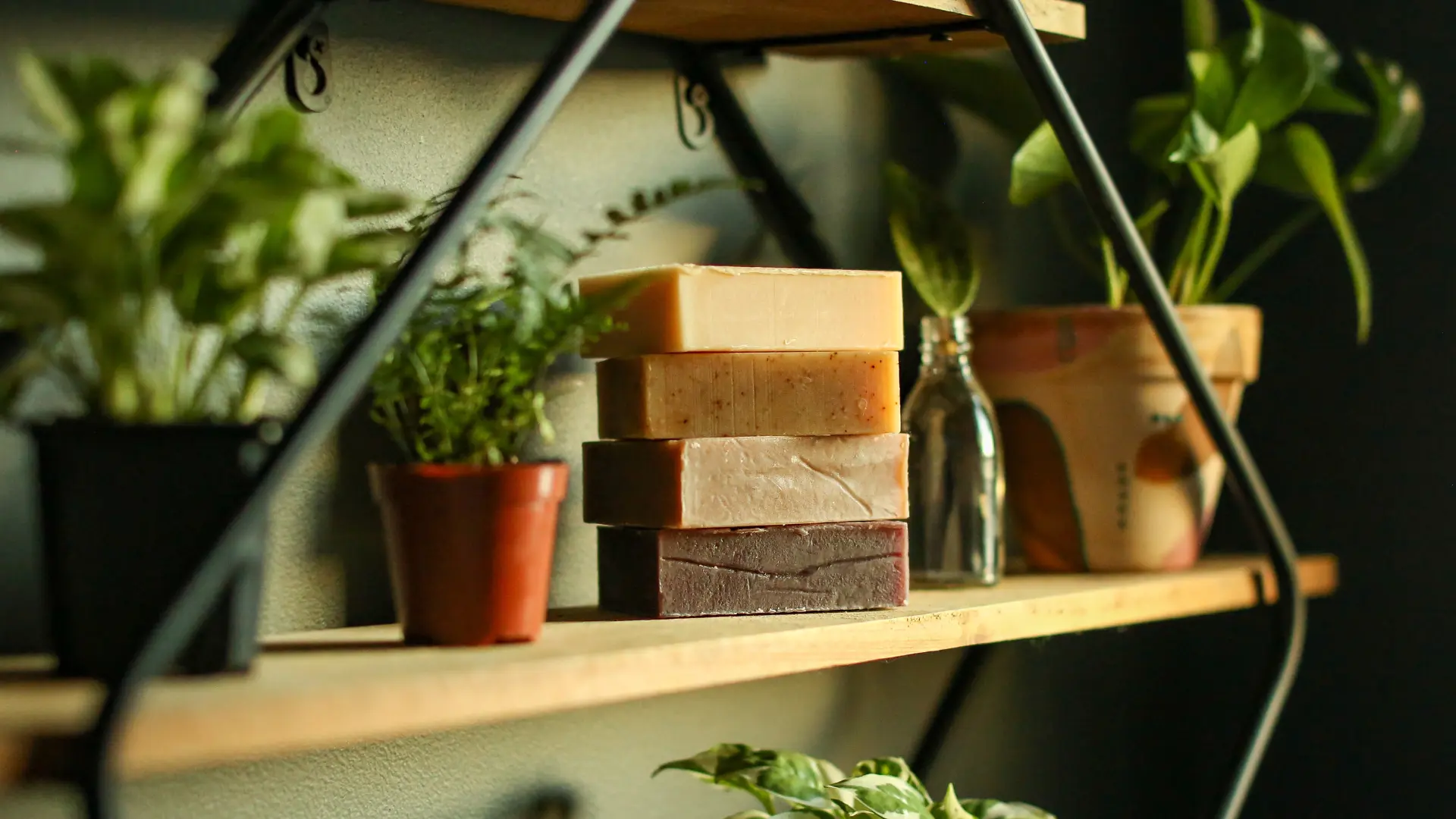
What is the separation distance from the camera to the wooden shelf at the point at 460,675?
1.85ft

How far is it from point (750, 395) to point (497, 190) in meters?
0.23

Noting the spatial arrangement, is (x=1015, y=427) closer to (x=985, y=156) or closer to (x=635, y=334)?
(x=985, y=156)

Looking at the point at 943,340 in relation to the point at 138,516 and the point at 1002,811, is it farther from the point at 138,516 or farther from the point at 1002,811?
the point at 138,516

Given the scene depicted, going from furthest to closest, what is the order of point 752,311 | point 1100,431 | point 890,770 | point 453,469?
point 1100,431 < point 890,770 < point 752,311 < point 453,469

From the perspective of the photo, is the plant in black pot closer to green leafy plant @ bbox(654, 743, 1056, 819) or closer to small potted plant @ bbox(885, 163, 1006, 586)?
green leafy plant @ bbox(654, 743, 1056, 819)

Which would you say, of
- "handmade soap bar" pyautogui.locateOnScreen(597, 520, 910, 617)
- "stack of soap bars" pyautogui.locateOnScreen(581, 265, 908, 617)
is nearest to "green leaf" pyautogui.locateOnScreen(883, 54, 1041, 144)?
"stack of soap bars" pyautogui.locateOnScreen(581, 265, 908, 617)

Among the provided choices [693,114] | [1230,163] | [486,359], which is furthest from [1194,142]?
[486,359]

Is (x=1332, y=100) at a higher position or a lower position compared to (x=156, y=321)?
higher

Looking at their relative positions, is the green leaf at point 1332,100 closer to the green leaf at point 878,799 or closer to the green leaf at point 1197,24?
the green leaf at point 1197,24

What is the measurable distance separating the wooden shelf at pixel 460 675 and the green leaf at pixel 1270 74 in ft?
1.31

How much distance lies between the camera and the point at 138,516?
0.62 meters

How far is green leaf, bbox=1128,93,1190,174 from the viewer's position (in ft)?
3.94

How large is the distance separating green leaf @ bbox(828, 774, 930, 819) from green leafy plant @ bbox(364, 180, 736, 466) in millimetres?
350

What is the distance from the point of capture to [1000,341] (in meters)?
1.19
